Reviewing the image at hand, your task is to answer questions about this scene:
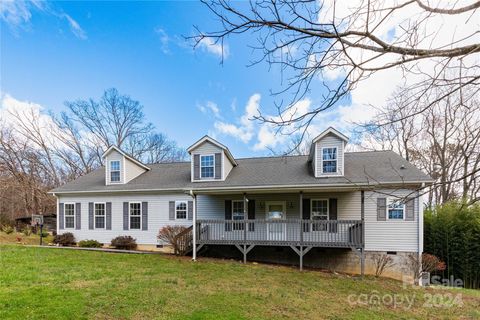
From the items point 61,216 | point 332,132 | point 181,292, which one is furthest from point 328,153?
point 61,216

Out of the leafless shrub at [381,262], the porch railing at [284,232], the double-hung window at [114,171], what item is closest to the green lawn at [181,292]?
the porch railing at [284,232]

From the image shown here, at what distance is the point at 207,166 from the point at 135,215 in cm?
465

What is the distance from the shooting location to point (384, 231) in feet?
39.3

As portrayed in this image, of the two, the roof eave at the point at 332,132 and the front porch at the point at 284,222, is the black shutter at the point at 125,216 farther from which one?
the roof eave at the point at 332,132

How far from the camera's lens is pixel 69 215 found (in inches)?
627

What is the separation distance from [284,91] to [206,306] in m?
A: 4.93

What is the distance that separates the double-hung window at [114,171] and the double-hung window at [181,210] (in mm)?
4150

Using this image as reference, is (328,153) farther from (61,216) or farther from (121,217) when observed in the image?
(61,216)

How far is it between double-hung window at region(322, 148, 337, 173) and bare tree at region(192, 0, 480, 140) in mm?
9707

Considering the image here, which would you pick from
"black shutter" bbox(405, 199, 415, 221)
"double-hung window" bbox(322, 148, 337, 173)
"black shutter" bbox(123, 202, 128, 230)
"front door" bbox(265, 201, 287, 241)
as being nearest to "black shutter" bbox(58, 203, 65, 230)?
"black shutter" bbox(123, 202, 128, 230)

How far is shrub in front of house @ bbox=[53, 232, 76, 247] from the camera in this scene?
50.1 feet

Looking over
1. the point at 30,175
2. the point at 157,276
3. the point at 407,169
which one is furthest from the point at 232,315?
the point at 30,175

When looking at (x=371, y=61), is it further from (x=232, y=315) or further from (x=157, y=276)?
(x=157, y=276)

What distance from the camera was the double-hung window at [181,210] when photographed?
14172 millimetres
